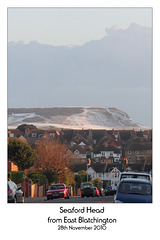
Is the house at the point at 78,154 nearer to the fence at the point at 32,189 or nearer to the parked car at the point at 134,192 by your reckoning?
the fence at the point at 32,189

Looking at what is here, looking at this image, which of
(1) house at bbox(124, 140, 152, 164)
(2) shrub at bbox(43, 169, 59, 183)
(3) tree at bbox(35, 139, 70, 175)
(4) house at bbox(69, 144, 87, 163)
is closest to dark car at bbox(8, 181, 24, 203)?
(2) shrub at bbox(43, 169, 59, 183)

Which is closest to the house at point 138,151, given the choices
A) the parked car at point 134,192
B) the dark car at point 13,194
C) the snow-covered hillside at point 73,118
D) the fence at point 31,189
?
the snow-covered hillside at point 73,118

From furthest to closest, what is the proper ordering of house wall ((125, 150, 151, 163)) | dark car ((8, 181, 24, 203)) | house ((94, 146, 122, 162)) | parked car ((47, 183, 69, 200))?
house ((94, 146, 122, 162)), house wall ((125, 150, 151, 163)), parked car ((47, 183, 69, 200)), dark car ((8, 181, 24, 203))

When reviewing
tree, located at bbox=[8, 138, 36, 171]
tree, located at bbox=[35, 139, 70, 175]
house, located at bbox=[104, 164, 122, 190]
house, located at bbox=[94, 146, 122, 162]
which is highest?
tree, located at bbox=[8, 138, 36, 171]

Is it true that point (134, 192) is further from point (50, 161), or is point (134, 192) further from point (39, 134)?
point (39, 134)

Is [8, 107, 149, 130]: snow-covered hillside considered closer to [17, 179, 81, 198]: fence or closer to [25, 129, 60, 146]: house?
[25, 129, 60, 146]: house
